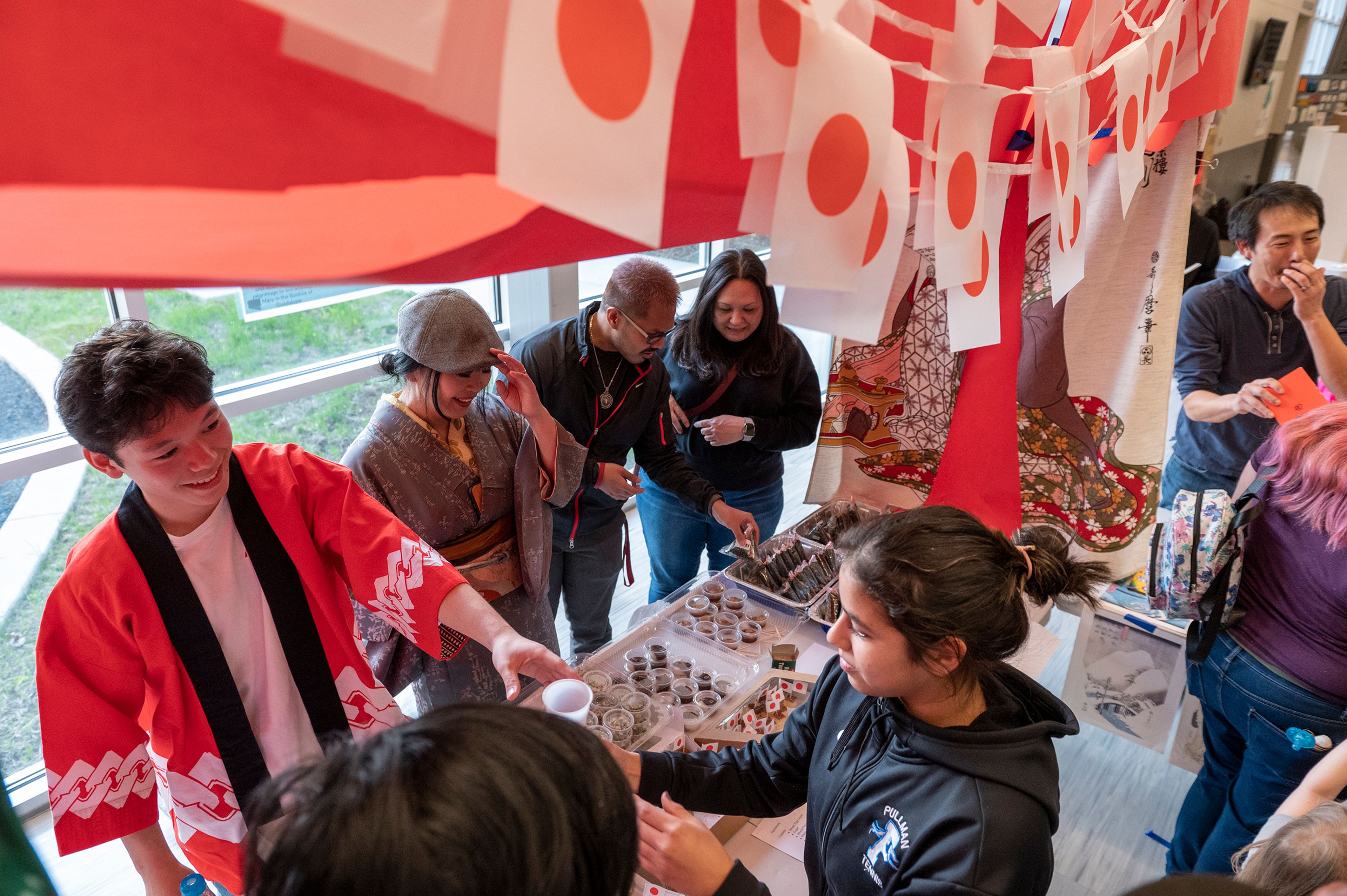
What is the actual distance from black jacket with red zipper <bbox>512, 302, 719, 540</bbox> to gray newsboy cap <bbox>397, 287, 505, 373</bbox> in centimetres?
58

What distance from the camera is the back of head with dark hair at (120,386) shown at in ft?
3.67

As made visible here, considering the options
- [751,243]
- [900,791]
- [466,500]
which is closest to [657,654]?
[466,500]

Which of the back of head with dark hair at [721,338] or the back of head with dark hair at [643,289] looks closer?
the back of head with dark hair at [643,289]

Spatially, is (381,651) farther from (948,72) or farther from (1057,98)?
(1057,98)

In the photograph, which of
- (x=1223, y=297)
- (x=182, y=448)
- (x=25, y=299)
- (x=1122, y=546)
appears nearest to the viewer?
(x=182, y=448)

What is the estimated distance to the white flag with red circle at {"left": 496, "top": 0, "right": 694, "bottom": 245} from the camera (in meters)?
0.50

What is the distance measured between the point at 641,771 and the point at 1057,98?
131cm

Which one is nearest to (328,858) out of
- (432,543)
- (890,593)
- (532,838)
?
(532,838)

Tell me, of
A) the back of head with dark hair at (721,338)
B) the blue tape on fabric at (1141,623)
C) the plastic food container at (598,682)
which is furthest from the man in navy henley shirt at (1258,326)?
the plastic food container at (598,682)

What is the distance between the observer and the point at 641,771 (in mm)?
1350

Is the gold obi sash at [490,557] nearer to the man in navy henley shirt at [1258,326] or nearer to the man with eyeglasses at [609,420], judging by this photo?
the man with eyeglasses at [609,420]

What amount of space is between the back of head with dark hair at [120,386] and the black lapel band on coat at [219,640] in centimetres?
18

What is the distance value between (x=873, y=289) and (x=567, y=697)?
2.86ft

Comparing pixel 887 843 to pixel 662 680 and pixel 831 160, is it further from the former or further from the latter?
pixel 831 160
